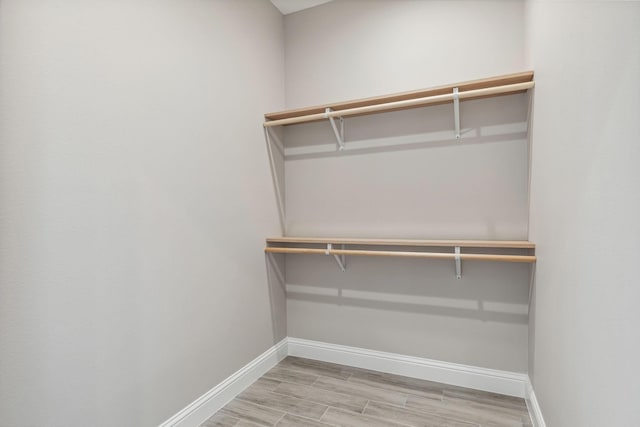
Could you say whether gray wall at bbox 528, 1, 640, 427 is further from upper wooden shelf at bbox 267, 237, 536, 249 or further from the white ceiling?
the white ceiling

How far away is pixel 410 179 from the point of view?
88.3 inches

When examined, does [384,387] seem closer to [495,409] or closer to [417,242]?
[495,409]

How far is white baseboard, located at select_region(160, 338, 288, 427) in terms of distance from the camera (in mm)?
1721

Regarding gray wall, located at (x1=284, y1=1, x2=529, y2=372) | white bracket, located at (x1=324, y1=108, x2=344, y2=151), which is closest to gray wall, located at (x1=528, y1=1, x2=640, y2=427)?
gray wall, located at (x1=284, y1=1, x2=529, y2=372)

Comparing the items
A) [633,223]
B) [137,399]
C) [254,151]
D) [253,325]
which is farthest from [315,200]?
[633,223]

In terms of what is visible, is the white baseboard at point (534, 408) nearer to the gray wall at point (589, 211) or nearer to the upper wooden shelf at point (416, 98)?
the gray wall at point (589, 211)

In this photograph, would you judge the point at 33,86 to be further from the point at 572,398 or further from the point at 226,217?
the point at 572,398

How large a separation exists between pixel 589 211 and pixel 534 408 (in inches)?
50.4

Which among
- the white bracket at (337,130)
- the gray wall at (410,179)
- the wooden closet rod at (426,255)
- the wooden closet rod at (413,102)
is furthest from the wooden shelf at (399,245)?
the wooden closet rod at (413,102)

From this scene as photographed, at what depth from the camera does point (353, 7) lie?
240 centimetres

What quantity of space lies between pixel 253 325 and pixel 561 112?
6.49 feet

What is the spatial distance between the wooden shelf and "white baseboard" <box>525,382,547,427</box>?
69 cm

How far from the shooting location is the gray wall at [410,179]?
6.62 feet

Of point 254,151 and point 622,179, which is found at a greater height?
point 254,151
